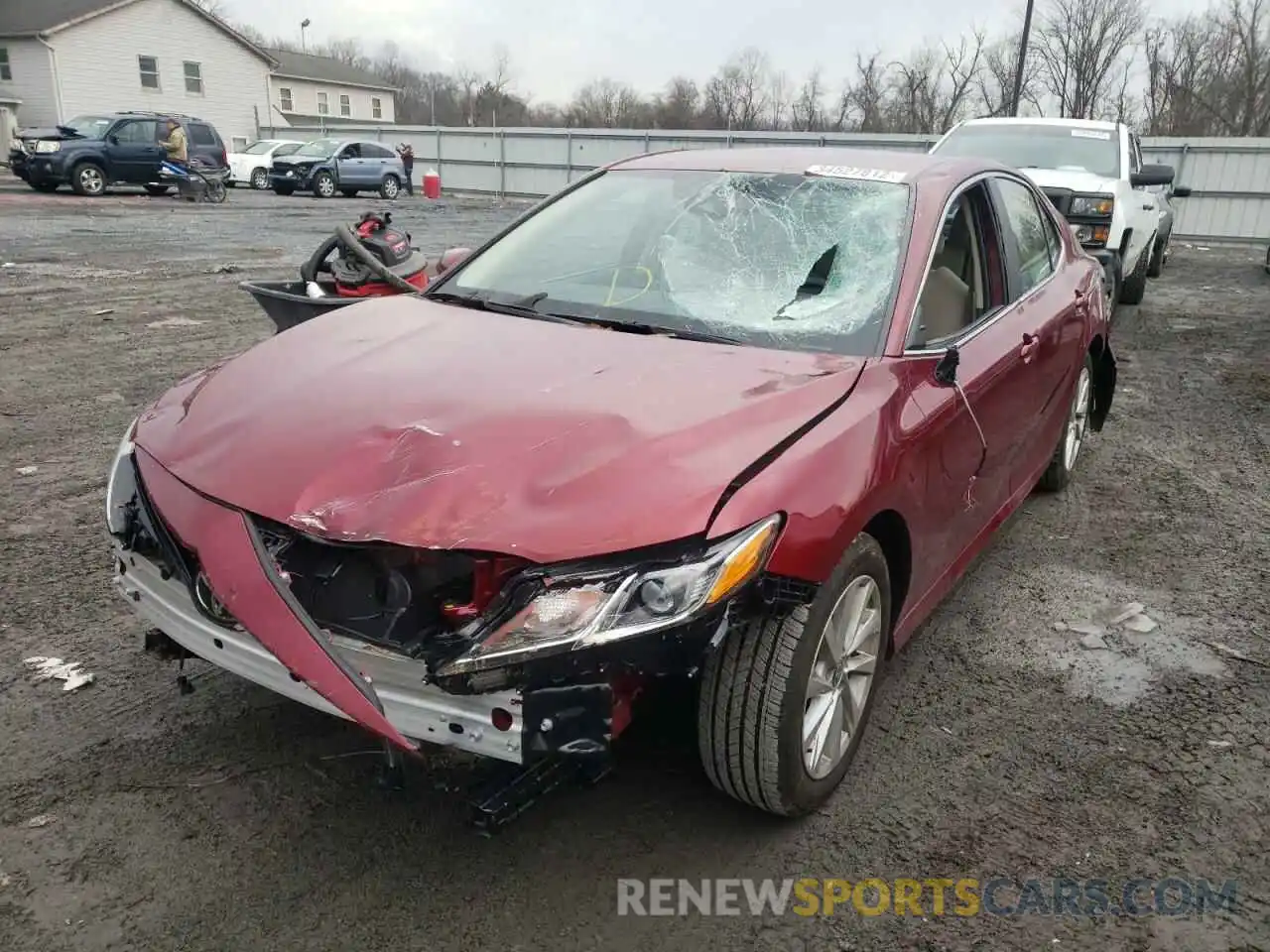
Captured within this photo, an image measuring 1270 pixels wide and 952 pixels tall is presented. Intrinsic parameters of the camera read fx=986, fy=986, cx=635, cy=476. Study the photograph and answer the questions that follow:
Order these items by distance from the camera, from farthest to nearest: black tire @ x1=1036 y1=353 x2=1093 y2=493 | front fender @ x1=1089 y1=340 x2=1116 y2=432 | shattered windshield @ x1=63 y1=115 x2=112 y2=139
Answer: shattered windshield @ x1=63 y1=115 x2=112 y2=139
front fender @ x1=1089 y1=340 x2=1116 y2=432
black tire @ x1=1036 y1=353 x2=1093 y2=493

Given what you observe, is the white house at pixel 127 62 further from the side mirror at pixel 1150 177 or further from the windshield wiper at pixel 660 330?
the windshield wiper at pixel 660 330

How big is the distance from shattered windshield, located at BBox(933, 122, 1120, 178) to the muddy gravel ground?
5851mm

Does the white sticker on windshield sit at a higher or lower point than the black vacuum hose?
higher

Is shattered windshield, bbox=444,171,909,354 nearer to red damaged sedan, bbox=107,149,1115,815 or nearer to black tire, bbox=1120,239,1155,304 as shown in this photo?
red damaged sedan, bbox=107,149,1115,815

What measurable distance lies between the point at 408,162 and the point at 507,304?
2876cm

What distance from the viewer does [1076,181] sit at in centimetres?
883

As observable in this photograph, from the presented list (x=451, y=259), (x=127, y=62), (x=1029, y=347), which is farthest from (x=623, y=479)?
(x=127, y=62)

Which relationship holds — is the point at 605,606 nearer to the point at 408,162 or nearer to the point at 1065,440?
the point at 1065,440

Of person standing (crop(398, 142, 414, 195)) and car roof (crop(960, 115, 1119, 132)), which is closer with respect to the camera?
car roof (crop(960, 115, 1119, 132))

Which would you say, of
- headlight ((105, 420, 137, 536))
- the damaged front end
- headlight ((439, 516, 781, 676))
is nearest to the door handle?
the damaged front end

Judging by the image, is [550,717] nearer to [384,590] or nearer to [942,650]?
[384,590]

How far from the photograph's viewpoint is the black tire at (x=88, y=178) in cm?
2153

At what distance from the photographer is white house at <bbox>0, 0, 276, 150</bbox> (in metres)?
34.1

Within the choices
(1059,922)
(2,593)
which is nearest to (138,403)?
(2,593)
